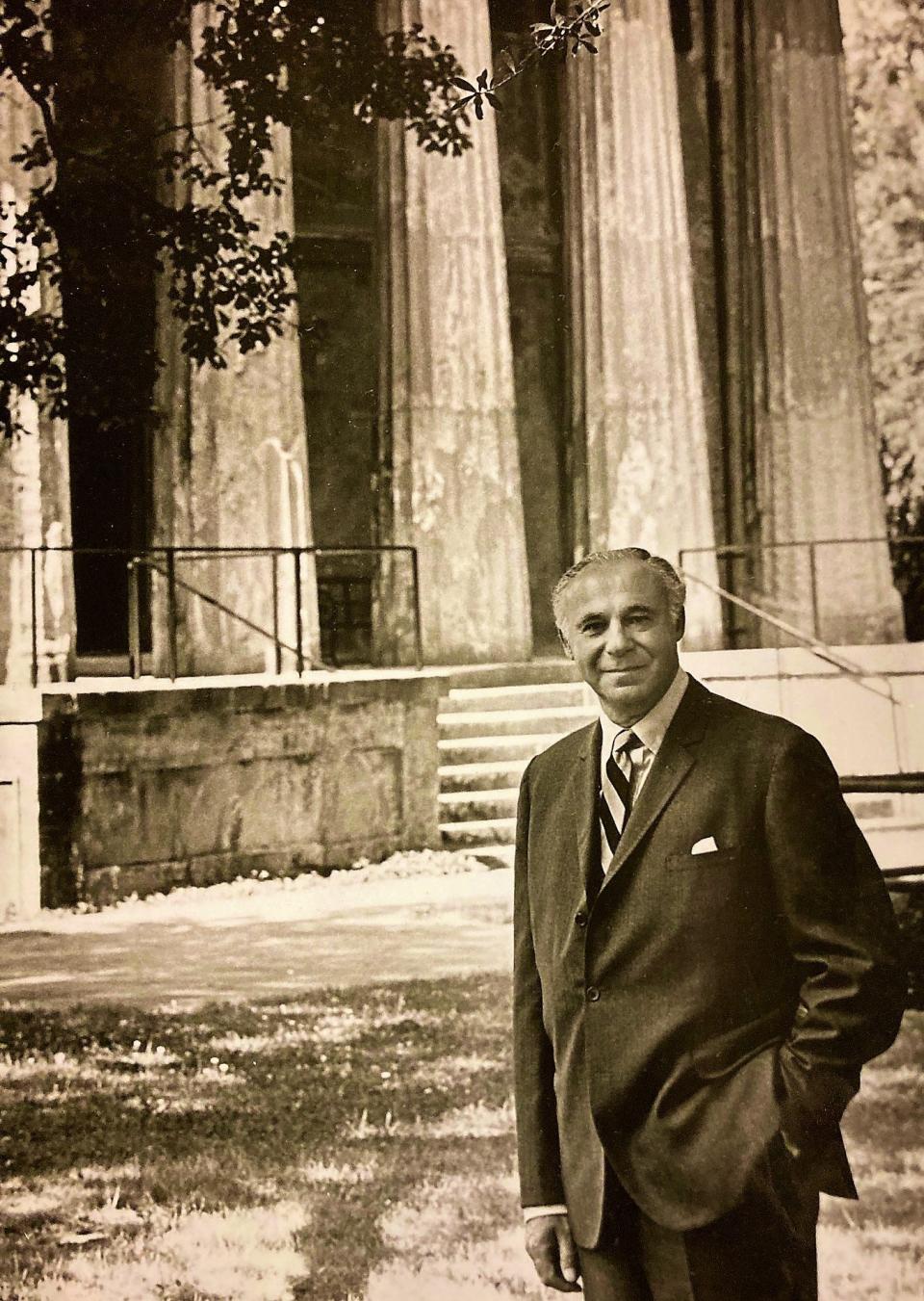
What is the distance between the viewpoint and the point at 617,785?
6.96ft

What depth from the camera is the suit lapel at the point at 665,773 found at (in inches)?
79.1

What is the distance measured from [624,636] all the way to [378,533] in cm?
148

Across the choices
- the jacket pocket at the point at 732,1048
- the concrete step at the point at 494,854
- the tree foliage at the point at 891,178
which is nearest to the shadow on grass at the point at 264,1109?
the concrete step at the point at 494,854

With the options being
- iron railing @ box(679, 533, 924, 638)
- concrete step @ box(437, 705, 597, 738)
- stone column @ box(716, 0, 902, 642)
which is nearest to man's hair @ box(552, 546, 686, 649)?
concrete step @ box(437, 705, 597, 738)

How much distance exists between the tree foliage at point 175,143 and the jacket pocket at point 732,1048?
2.13m

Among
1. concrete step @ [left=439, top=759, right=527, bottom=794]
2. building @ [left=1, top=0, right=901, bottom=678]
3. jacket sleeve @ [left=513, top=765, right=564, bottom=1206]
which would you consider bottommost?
jacket sleeve @ [left=513, top=765, right=564, bottom=1206]

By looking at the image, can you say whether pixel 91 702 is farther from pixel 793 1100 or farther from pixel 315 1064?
pixel 793 1100

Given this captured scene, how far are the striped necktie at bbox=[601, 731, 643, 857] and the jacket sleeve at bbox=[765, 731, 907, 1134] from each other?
0.26 m

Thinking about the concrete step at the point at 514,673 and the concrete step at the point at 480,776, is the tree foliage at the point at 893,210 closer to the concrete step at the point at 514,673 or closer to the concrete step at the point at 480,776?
the concrete step at the point at 514,673

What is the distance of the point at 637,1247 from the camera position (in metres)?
2.01

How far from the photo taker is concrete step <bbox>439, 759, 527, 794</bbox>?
3.37 m

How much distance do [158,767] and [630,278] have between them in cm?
183

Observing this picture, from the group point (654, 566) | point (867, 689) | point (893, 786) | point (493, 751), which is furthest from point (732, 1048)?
point (867, 689)

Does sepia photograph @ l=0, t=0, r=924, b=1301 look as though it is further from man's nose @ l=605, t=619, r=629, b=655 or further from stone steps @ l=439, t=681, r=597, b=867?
man's nose @ l=605, t=619, r=629, b=655
